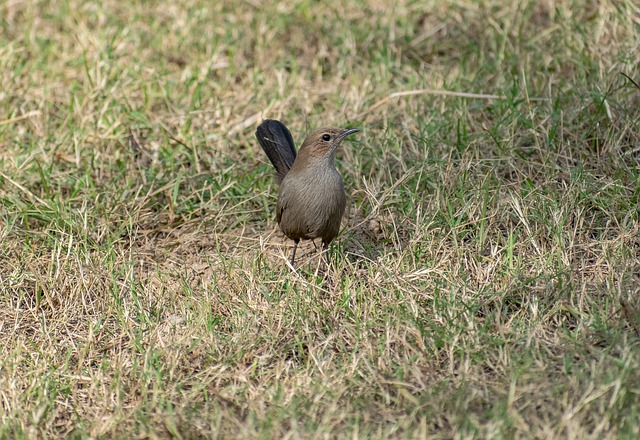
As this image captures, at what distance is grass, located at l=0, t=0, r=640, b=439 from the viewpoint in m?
4.08

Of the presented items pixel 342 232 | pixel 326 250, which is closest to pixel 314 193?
pixel 326 250

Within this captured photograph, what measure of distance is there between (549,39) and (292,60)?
212 centimetres

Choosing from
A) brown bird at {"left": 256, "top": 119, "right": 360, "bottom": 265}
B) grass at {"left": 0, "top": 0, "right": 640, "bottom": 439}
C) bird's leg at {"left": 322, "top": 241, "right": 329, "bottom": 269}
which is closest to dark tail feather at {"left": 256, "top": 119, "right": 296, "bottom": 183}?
brown bird at {"left": 256, "top": 119, "right": 360, "bottom": 265}

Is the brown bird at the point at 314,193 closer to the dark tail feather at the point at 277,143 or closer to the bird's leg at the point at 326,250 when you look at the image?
the bird's leg at the point at 326,250

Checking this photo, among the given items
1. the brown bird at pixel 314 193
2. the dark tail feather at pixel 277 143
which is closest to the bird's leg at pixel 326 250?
the brown bird at pixel 314 193

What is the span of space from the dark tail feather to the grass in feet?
0.99

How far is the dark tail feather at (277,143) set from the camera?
232 inches

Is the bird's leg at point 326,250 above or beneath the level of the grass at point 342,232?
beneath

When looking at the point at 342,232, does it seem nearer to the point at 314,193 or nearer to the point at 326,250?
the point at 326,250

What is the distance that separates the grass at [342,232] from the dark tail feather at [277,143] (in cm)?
30

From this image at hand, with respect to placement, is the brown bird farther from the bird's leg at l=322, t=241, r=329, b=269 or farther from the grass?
the grass

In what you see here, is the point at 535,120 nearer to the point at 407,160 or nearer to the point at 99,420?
the point at 407,160

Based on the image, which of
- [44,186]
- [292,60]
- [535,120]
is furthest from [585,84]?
[44,186]

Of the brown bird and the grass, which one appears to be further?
the brown bird
